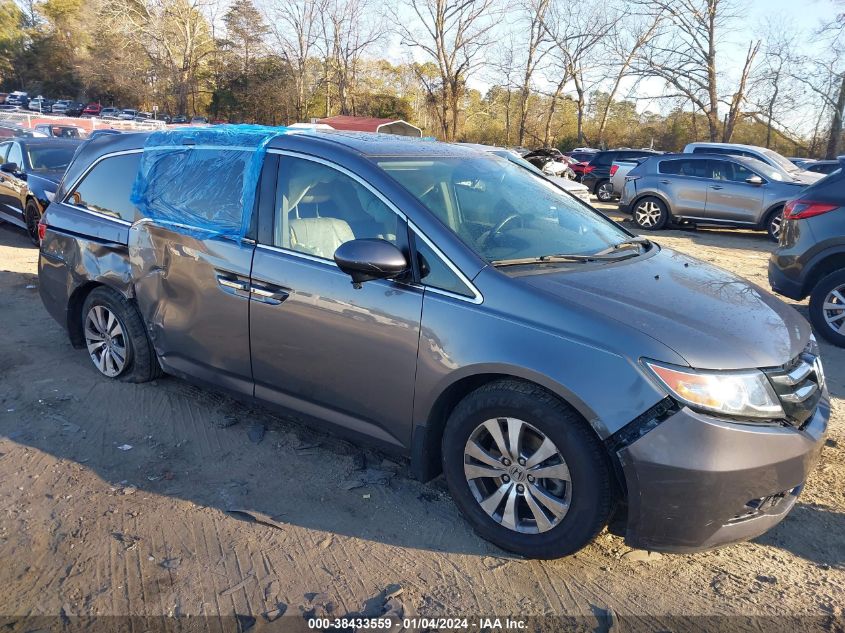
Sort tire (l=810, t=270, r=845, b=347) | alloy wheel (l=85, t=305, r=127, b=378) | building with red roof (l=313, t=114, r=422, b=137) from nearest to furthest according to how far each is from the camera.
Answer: alloy wheel (l=85, t=305, r=127, b=378)
tire (l=810, t=270, r=845, b=347)
building with red roof (l=313, t=114, r=422, b=137)

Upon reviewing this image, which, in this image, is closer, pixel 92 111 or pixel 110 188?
pixel 110 188

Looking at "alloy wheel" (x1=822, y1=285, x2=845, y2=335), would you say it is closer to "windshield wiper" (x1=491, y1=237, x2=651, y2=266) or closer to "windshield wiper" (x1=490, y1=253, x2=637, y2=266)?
"windshield wiper" (x1=491, y1=237, x2=651, y2=266)

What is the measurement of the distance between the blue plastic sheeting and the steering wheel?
1341 millimetres

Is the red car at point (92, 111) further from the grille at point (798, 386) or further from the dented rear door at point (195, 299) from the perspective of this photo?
the grille at point (798, 386)

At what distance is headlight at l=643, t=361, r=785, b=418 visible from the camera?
247 cm

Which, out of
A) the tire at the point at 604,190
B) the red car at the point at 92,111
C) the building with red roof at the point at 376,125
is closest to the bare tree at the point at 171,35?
the red car at the point at 92,111

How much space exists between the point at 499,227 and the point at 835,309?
4.37m

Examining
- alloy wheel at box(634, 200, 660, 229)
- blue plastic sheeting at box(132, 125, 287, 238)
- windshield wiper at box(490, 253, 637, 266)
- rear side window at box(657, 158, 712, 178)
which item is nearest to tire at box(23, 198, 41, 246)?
blue plastic sheeting at box(132, 125, 287, 238)

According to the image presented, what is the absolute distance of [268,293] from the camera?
3.45m

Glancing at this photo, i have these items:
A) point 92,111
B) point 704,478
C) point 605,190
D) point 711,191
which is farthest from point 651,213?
point 92,111

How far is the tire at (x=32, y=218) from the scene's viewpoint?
956cm

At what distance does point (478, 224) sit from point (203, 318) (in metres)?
1.69

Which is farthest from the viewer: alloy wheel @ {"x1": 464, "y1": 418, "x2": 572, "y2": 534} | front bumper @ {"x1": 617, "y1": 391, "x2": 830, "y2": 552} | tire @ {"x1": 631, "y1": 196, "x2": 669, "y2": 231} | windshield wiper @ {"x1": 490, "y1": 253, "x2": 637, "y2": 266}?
tire @ {"x1": 631, "y1": 196, "x2": 669, "y2": 231}

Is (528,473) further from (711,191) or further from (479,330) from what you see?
(711,191)
